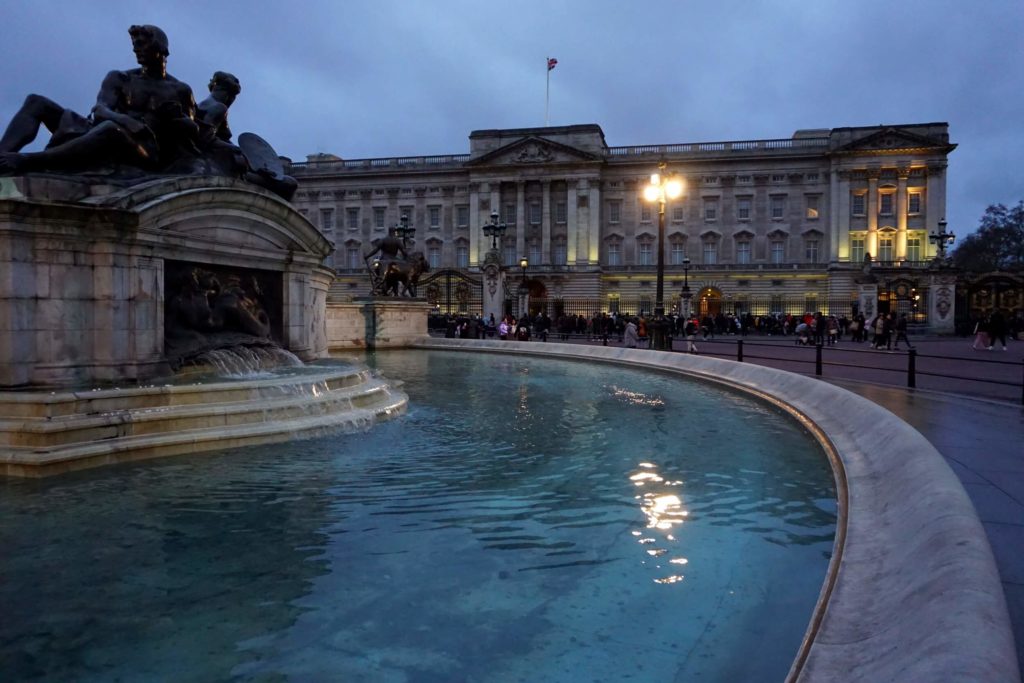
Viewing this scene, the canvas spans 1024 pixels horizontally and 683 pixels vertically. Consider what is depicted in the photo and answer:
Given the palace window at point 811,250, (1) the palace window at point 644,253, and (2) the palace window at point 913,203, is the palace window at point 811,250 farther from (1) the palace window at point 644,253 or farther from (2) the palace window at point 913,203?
(1) the palace window at point 644,253

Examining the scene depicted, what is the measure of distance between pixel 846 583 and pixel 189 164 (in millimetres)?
8170

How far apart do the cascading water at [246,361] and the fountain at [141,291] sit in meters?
0.02

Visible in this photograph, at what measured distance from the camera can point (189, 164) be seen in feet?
27.0

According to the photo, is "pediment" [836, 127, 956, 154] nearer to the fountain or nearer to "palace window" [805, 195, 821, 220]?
"palace window" [805, 195, 821, 220]

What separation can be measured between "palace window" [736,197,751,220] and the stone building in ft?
0.31

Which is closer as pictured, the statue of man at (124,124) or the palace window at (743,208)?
the statue of man at (124,124)

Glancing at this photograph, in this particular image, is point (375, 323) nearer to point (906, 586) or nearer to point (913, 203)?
point (906, 586)

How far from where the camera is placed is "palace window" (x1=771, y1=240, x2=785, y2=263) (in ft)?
211

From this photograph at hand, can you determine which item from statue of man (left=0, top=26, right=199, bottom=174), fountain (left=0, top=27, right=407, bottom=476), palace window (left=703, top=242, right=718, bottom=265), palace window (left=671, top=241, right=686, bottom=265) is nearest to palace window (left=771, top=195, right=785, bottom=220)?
palace window (left=703, top=242, right=718, bottom=265)

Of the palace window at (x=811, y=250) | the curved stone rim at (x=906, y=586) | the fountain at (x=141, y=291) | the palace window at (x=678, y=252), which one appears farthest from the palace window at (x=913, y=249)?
the curved stone rim at (x=906, y=586)

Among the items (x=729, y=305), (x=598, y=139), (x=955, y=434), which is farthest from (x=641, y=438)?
(x=598, y=139)

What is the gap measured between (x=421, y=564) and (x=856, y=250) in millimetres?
66945

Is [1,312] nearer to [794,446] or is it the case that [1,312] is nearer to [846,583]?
[846,583]

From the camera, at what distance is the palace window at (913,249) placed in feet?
200
